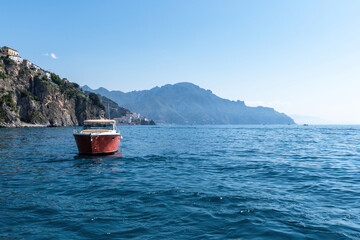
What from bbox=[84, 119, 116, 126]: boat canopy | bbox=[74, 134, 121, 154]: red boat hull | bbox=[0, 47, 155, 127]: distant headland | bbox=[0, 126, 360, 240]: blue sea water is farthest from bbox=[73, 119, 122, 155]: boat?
bbox=[0, 47, 155, 127]: distant headland

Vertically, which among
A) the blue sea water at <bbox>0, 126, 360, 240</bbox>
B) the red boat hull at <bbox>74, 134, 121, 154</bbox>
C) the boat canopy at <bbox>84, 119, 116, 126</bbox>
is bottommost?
the blue sea water at <bbox>0, 126, 360, 240</bbox>

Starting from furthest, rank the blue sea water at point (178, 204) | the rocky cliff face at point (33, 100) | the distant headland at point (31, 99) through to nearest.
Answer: the distant headland at point (31, 99) → the rocky cliff face at point (33, 100) → the blue sea water at point (178, 204)

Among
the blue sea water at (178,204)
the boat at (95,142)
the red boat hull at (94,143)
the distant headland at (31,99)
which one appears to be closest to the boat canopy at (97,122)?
the boat at (95,142)

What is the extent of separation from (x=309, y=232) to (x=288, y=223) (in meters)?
0.66

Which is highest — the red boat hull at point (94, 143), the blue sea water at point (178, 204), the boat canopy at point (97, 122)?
the boat canopy at point (97, 122)

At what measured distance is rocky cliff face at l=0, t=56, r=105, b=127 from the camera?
91.2 metres

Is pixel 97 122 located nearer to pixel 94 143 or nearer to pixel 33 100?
pixel 94 143

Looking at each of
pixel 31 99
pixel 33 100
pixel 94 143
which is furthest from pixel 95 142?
pixel 33 100

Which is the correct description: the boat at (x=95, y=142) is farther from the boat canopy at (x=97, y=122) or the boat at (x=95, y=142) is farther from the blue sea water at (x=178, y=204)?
the blue sea water at (x=178, y=204)

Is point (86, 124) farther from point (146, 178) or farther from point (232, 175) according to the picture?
point (232, 175)

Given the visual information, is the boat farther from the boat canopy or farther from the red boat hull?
the boat canopy

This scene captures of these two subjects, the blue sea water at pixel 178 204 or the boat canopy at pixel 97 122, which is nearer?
the blue sea water at pixel 178 204

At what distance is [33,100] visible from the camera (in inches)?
4316

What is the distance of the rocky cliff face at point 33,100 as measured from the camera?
91188mm
